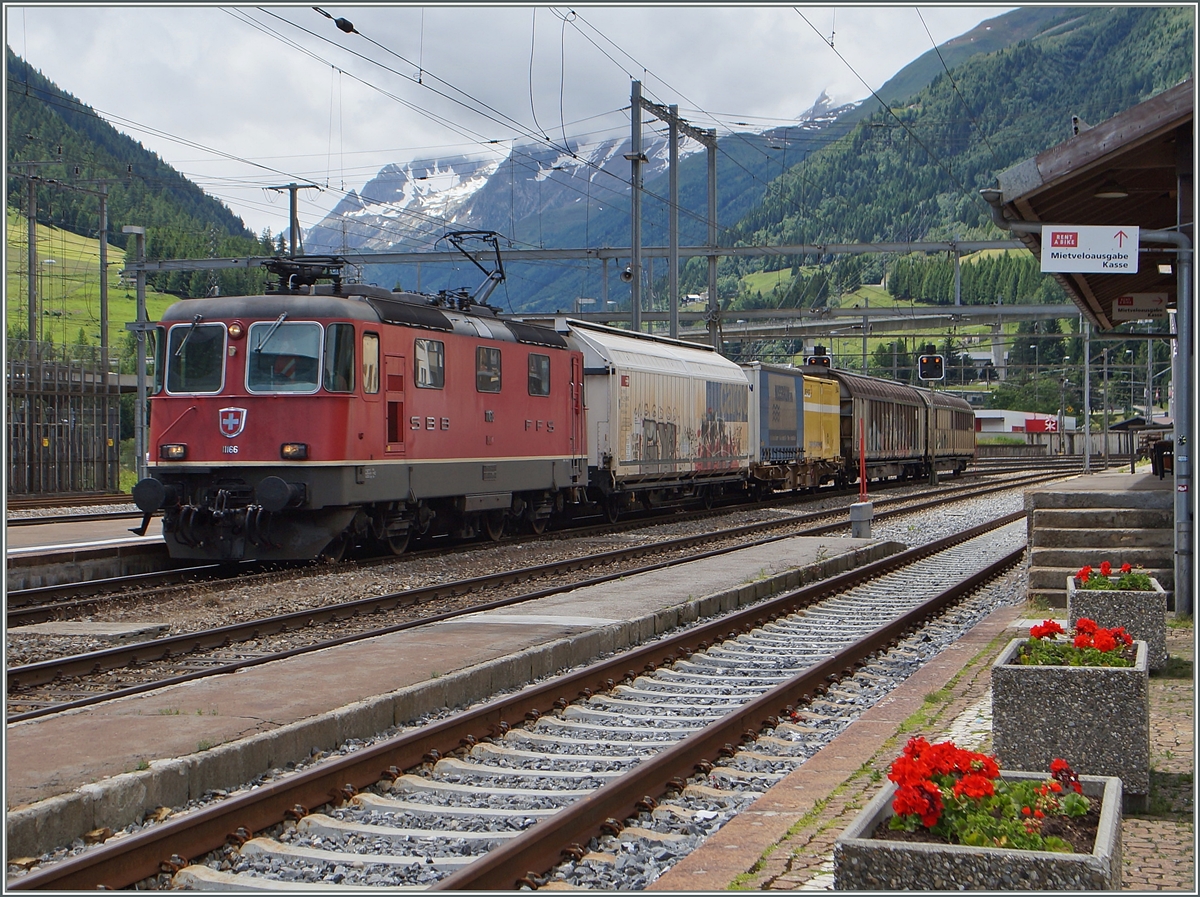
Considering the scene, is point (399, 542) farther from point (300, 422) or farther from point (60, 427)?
point (60, 427)

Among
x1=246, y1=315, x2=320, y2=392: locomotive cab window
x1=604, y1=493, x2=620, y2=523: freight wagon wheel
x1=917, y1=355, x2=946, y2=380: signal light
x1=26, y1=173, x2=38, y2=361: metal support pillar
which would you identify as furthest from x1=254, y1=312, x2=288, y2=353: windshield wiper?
x1=26, y1=173, x2=38, y2=361: metal support pillar

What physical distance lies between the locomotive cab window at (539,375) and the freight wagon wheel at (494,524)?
217 centimetres

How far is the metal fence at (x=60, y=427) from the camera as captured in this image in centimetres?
3447

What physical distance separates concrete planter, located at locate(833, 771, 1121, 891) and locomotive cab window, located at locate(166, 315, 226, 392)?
13.7 meters

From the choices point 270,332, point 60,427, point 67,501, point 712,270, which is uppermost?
point 712,270

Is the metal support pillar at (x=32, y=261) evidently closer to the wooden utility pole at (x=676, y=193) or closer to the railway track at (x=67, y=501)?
the railway track at (x=67, y=501)

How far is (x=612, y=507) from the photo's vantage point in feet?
83.3

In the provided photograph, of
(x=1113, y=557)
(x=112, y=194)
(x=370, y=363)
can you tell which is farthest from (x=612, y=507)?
(x=112, y=194)

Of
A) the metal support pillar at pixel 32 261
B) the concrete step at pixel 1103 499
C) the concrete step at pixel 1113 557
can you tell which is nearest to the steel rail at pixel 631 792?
the concrete step at pixel 1113 557

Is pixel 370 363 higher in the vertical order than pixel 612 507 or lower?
higher

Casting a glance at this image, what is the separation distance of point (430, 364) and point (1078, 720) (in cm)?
1286

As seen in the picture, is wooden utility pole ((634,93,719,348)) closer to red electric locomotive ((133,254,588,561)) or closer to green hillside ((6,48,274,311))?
red electric locomotive ((133,254,588,561))

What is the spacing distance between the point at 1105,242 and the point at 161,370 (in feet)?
39.6

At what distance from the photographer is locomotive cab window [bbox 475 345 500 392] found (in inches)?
748
